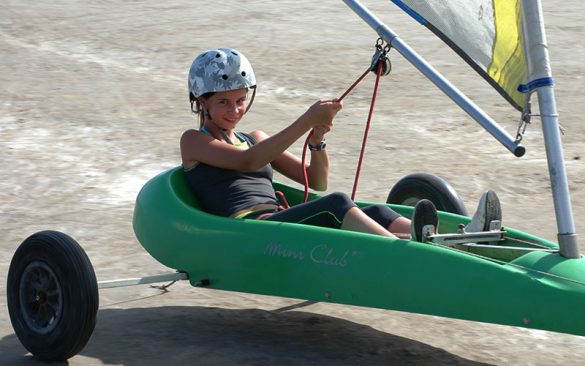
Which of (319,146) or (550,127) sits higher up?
(550,127)

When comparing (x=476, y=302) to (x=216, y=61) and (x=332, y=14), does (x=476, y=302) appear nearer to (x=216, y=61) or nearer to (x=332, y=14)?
(x=216, y=61)

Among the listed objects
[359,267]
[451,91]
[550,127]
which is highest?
[451,91]

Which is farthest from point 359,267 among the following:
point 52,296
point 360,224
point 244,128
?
point 244,128

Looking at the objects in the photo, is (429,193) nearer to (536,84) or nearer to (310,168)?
(310,168)

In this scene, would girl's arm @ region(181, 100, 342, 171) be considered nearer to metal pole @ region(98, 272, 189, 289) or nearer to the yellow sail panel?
metal pole @ region(98, 272, 189, 289)

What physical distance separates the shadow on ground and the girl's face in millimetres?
948

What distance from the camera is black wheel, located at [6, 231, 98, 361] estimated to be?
17.4ft

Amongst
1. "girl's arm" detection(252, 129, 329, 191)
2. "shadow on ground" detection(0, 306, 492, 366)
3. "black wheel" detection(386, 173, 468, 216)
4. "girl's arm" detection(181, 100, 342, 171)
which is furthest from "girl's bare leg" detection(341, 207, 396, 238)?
"black wheel" detection(386, 173, 468, 216)

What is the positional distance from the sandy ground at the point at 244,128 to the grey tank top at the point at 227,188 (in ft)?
1.89

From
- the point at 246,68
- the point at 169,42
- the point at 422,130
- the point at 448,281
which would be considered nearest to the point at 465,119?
the point at 422,130

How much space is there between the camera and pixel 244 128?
33.1 ft

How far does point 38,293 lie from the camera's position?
18.1 ft

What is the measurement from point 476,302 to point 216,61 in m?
1.78

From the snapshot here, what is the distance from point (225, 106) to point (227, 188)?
39cm
